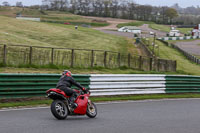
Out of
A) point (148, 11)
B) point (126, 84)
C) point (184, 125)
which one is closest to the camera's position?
point (184, 125)

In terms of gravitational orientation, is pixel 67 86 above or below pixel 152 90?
above

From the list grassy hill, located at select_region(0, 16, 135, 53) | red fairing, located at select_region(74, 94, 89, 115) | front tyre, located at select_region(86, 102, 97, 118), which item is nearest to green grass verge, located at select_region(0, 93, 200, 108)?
front tyre, located at select_region(86, 102, 97, 118)

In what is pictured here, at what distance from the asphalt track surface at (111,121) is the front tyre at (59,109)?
166 millimetres

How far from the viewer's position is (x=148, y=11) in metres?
181

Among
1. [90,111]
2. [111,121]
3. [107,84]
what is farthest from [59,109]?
[107,84]

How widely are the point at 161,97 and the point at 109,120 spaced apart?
7.79 meters

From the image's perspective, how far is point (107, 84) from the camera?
1664cm

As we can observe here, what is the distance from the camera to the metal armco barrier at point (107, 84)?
45.1 feet

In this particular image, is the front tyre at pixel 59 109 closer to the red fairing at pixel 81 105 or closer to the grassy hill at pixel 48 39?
the red fairing at pixel 81 105

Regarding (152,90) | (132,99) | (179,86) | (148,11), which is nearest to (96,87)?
(132,99)

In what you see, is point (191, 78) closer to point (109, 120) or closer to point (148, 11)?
point (109, 120)

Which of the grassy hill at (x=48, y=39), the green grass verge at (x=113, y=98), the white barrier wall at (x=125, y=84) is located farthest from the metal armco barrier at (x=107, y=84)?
the grassy hill at (x=48, y=39)

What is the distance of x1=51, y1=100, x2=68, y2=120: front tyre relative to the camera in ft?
32.2

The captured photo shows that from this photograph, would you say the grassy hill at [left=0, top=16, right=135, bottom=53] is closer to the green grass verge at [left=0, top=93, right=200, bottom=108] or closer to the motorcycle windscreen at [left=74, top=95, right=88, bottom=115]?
the green grass verge at [left=0, top=93, right=200, bottom=108]
